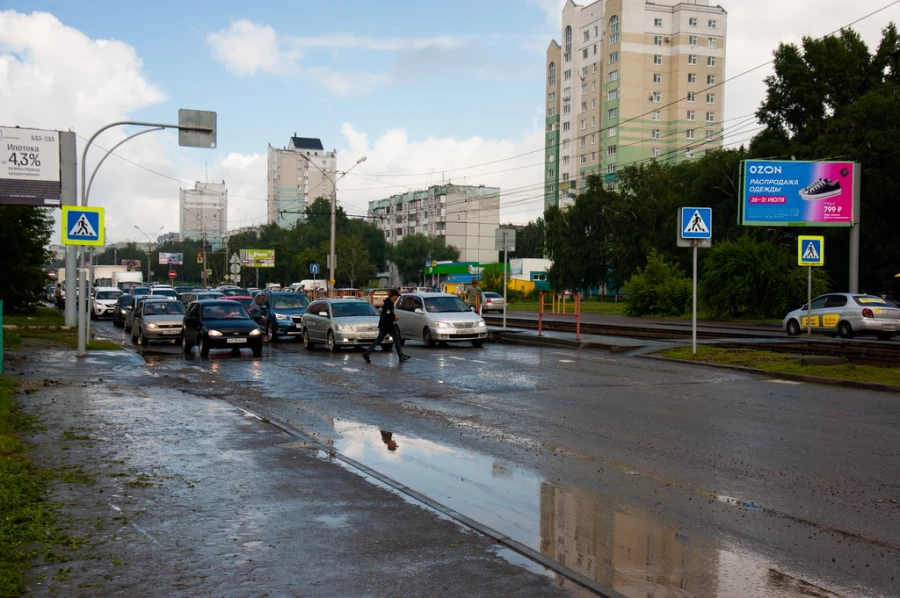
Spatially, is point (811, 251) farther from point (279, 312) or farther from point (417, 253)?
point (417, 253)

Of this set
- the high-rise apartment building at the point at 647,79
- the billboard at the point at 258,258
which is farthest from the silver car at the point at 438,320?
the billboard at the point at 258,258

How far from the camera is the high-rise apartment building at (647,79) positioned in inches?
4213

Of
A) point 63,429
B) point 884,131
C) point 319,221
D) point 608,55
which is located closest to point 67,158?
point 63,429

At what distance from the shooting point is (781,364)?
61.2ft

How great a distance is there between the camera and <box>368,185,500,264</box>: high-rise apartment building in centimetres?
14925

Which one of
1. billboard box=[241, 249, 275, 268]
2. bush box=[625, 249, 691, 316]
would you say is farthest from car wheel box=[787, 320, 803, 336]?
billboard box=[241, 249, 275, 268]

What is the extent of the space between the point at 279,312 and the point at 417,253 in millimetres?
107351

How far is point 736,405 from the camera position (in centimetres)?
1338

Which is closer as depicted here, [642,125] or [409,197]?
[642,125]

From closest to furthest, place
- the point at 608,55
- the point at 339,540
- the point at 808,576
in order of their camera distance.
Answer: the point at 808,576
the point at 339,540
the point at 608,55

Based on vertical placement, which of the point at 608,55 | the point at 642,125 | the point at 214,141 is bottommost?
the point at 214,141

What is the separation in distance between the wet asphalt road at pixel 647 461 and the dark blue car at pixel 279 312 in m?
11.4

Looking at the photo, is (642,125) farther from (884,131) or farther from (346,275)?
(884,131)

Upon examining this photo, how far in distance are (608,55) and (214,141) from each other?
90555 millimetres
